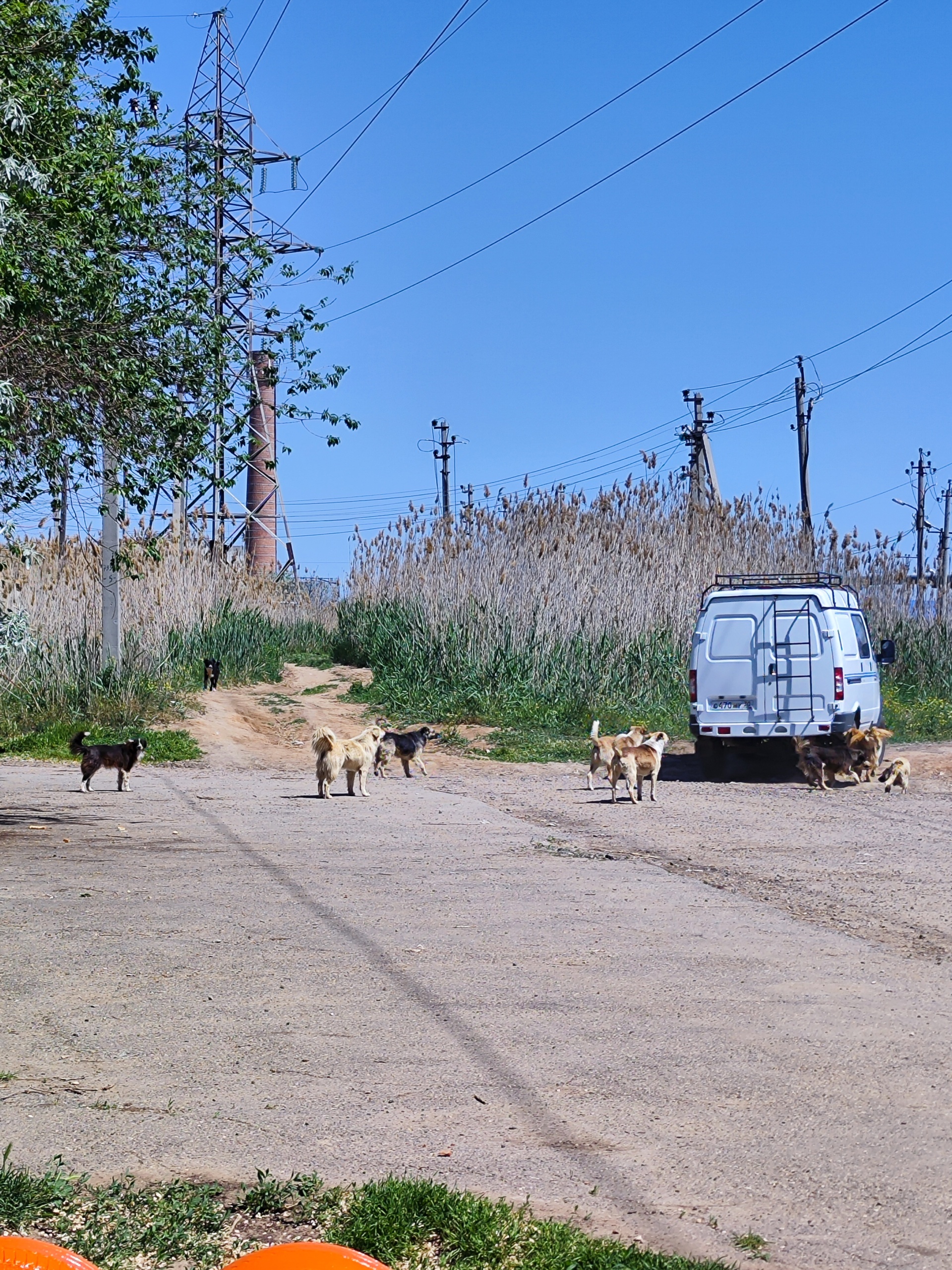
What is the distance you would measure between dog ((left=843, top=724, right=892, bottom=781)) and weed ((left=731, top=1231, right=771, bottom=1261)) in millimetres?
15354

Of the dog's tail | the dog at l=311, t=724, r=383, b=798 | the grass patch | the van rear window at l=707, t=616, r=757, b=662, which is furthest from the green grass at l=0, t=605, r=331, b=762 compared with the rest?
the van rear window at l=707, t=616, r=757, b=662

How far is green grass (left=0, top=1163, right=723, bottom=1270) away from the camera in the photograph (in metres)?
4.08

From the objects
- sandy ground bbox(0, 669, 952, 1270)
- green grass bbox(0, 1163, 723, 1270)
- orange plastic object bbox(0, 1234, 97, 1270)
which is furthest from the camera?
sandy ground bbox(0, 669, 952, 1270)

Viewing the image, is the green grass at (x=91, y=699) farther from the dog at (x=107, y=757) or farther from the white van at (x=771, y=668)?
the white van at (x=771, y=668)

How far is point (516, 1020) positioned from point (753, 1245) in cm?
261

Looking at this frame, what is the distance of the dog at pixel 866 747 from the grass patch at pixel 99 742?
9797 millimetres

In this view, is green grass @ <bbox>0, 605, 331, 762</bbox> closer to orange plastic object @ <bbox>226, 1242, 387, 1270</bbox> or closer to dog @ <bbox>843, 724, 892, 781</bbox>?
dog @ <bbox>843, 724, 892, 781</bbox>

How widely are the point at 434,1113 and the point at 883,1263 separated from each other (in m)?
1.88

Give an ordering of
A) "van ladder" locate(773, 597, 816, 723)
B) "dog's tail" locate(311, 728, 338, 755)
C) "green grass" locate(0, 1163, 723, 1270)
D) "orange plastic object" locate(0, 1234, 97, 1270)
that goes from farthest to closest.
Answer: "van ladder" locate(773, 597, 816, 723)
"dog's tail" locate(311, 728, 338, 755)
"green grass" locate(0, 1163, 723, 1270)
"orange plastic object" locate(0, 1234, 97, 1270)

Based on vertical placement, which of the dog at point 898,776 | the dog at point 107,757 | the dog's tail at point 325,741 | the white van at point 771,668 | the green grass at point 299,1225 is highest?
the white van at point 771,668

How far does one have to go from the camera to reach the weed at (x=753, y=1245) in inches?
162

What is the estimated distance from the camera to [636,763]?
16.9 m

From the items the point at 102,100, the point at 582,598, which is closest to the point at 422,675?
the point at 582,598

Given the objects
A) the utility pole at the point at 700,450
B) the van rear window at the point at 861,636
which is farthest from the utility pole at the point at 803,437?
the van rear window at the point at 861,636
